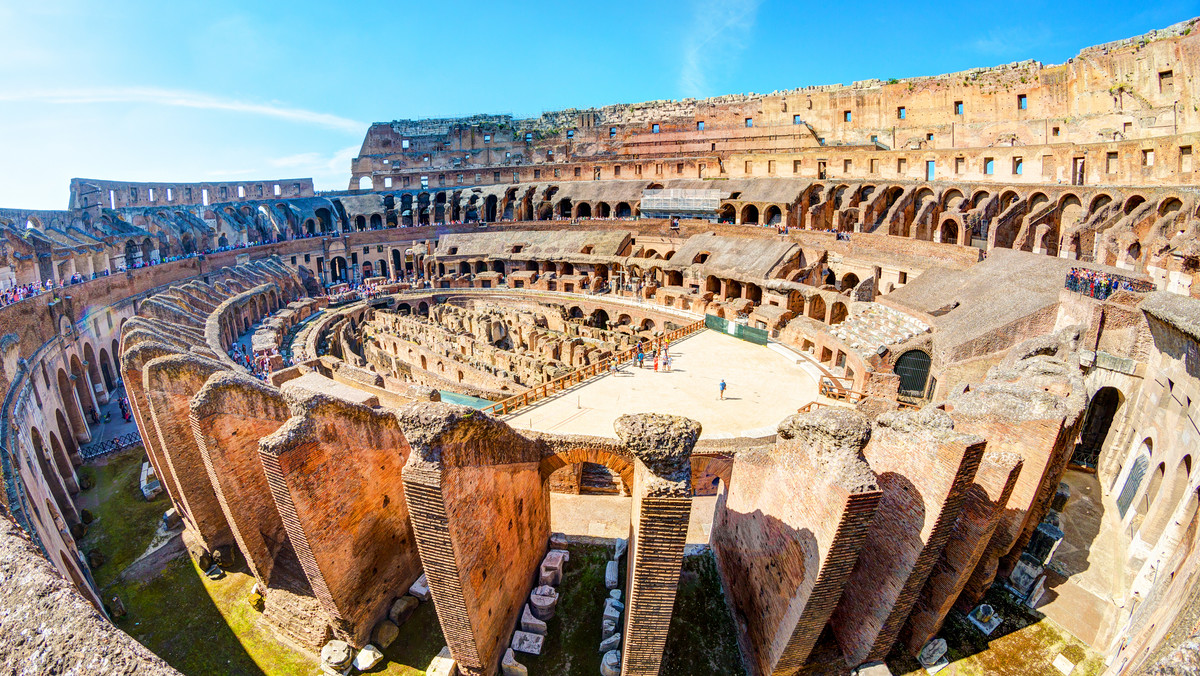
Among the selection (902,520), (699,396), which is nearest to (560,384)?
(699,396)

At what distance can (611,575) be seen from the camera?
11.1 m

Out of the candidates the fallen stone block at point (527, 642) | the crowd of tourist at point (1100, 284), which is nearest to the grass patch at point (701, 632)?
the fallen stone block at point (527, 642)

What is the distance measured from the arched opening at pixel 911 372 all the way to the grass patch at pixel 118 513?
20423 millimetres

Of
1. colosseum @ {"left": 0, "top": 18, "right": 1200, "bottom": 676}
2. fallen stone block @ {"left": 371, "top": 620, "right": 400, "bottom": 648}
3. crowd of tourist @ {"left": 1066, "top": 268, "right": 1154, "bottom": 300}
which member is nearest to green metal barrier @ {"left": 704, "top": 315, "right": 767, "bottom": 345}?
colosseum @ {"left": 0, "top": 18, "right": 1200, "bottom": 676}

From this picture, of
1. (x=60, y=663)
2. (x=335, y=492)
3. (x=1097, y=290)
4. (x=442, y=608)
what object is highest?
(x=1097, y=290)

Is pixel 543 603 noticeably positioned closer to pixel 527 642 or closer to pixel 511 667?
pixel 527 642

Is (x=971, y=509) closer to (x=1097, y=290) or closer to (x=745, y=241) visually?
(x=1097, y=290)

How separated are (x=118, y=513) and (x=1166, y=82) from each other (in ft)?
139

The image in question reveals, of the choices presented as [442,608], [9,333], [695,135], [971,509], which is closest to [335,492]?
Result: [442,608]

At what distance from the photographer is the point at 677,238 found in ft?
122

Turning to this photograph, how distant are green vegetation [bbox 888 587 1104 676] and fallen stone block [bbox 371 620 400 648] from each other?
27.2 feet

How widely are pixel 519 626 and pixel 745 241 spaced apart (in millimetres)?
26333

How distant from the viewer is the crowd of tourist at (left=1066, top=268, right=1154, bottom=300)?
48.5 feet

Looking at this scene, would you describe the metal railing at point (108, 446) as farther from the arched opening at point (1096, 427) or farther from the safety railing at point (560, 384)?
the arched opening at point (1096, 427)
